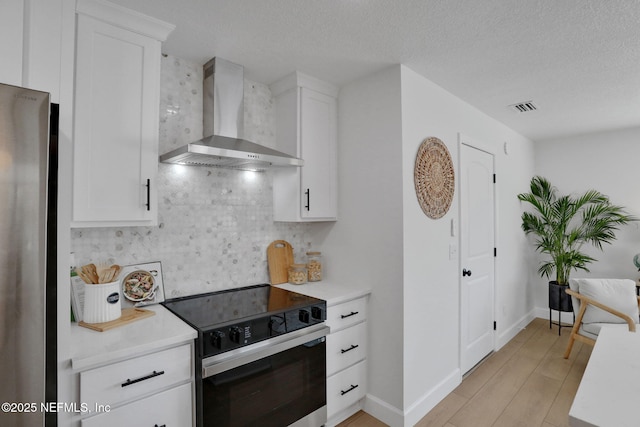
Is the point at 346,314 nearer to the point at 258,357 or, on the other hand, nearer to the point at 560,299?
the point at 258,357

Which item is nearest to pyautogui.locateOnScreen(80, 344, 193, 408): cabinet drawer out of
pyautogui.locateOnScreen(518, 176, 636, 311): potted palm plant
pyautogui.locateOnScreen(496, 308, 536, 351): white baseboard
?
pyautogui.locateOnScreen(496, 308, 536, 351): white baseboard

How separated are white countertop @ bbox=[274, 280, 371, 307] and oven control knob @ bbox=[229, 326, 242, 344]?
26.3 inches

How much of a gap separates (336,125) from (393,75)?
61 centimetres

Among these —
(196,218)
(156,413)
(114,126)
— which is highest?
(114,126)

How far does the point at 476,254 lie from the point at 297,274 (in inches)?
71.1

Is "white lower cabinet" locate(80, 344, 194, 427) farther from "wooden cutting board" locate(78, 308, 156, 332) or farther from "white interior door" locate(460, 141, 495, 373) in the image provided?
"white interior door" locate(460, 141, 495, 373)

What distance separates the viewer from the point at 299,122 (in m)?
2.49

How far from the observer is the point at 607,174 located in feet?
13.6

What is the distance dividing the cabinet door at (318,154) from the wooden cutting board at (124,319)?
1206mm

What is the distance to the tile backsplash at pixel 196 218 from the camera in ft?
6.56

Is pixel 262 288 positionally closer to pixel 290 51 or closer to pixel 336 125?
pixel 336 125

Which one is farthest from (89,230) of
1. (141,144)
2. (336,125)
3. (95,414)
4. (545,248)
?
(545,248)

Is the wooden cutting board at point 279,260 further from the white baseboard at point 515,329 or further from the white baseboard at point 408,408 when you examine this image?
the white baseboard at point 515,329

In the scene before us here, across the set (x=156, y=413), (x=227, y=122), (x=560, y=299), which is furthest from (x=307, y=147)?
(x=560, y=299)
